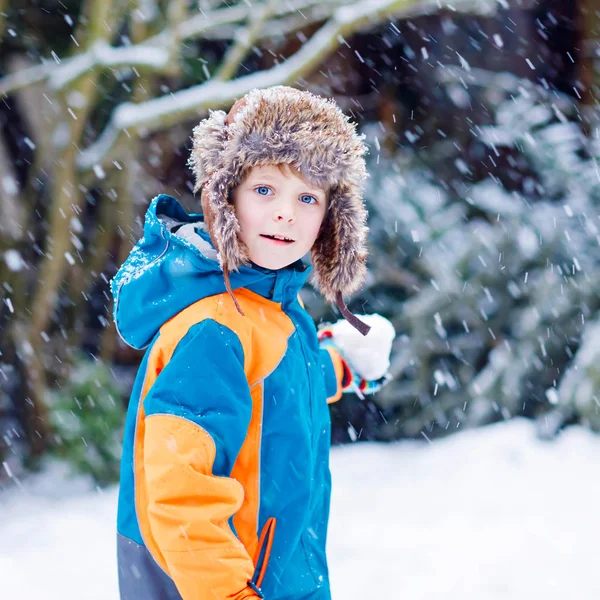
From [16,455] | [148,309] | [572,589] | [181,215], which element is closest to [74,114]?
[16,455]

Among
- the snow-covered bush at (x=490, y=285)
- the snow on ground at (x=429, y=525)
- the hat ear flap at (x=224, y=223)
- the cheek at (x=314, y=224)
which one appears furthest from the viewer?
the snow-covered bush at (x=490, y=285)

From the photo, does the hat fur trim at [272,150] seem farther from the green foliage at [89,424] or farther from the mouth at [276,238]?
the green foliage at [89,424]

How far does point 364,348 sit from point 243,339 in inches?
26.3

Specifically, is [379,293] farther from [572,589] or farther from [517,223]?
[572,589]

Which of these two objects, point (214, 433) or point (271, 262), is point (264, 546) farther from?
point (271, 262)

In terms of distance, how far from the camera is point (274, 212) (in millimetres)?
1367

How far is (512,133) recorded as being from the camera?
4125mm

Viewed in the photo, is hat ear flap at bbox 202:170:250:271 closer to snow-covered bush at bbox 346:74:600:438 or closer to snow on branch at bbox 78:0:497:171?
snow on branch at bbox 78:0:497:171

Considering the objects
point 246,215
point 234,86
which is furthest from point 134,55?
point 246,215

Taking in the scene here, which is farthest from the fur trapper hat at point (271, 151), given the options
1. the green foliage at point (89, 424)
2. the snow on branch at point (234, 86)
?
the green foliage at point (89, 424)

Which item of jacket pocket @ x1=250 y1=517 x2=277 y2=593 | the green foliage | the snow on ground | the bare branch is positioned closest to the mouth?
jacket pocket @ x1=250 y1=517 x2=277 y2=593

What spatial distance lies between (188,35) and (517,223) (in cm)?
206

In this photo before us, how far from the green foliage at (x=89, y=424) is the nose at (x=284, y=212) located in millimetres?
2505

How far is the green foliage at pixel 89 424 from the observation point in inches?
138
